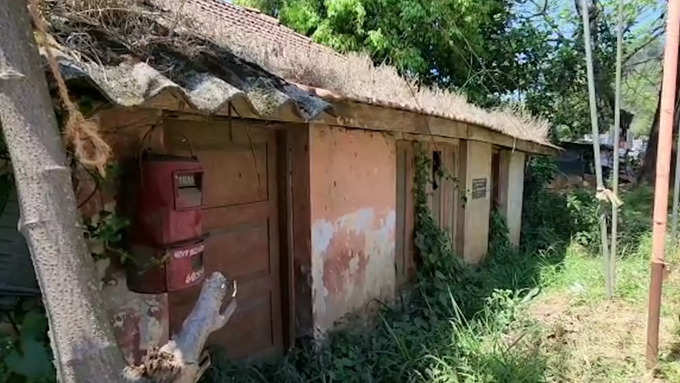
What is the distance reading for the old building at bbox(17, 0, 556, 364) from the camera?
215 cm

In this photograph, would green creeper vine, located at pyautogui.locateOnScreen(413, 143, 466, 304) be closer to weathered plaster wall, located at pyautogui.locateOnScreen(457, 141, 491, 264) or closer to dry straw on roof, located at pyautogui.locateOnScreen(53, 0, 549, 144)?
dry straw on roof, located at pyautogui.locateOnScreen(53, 0, 549, 144)

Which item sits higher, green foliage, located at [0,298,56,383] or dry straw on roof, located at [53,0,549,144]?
dry straw on roof, located at [53,0,549,144]

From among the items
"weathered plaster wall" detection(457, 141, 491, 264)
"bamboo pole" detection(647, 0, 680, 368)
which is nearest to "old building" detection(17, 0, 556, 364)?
"weathered plaster wall" detection(457, 141, 491, 264)

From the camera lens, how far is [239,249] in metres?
3.48

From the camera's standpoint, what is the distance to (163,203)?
2.26m

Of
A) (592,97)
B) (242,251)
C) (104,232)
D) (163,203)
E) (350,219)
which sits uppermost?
(592,97)

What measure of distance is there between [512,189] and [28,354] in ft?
27.2

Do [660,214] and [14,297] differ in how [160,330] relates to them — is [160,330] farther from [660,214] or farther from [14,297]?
[660,214]

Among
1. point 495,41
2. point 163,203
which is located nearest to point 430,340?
point 163,203

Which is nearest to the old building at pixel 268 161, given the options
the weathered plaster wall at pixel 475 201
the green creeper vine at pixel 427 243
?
the green creeper vine at pixel 427 243

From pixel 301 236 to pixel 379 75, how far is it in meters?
3.54

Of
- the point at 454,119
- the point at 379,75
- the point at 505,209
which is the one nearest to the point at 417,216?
the point at 454,119

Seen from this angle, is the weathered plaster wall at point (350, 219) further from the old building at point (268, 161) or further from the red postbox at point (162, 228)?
the red postbox at point (162, 228)

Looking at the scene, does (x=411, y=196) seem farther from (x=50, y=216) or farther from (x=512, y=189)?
(x=50, y=216)
